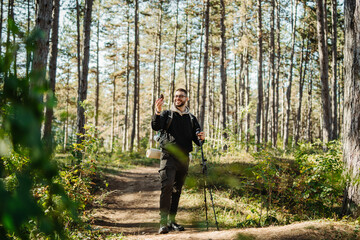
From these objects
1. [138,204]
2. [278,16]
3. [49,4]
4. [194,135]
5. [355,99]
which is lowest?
[138,204]

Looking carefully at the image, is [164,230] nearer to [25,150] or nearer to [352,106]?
[25,150]

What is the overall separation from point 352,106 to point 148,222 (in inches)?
188

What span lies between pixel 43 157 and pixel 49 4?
6455mm

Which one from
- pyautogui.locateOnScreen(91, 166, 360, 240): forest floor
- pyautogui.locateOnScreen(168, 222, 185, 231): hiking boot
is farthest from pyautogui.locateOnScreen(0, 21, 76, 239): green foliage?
pyautogui.locateOnScreen(168, 222, 185, 231): hiking boot

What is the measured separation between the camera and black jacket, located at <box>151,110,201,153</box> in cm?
427

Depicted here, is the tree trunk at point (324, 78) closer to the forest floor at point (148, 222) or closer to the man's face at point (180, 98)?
the forest floor at point (148, 222)

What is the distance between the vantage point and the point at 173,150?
13.6ft

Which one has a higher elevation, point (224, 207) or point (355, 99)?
point (355, 99)

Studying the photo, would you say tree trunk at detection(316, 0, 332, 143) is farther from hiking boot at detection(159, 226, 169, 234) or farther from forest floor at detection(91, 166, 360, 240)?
hiking boot at detection(159, 226, 169, 234)

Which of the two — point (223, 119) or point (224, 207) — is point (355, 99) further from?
point (223, 119)

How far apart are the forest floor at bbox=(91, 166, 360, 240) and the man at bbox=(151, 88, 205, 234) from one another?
15.8 inches

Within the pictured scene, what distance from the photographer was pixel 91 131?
4715 millimetres

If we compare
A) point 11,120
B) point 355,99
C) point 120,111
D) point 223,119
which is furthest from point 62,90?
point 11,120

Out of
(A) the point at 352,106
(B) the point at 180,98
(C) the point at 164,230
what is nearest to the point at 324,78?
(A) the point at 352,106
